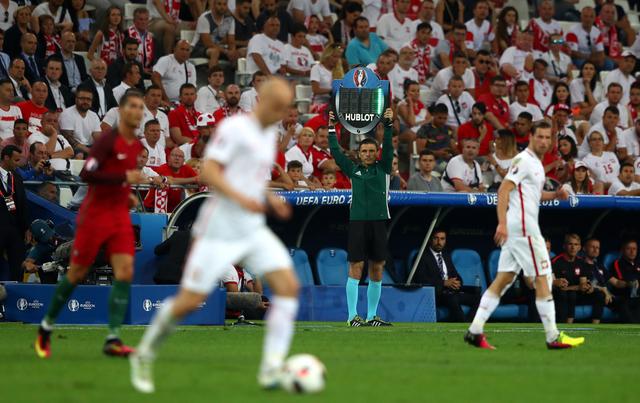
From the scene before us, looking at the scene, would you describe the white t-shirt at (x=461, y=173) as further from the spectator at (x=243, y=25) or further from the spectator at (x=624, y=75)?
the spectator at (x=624, y=75)

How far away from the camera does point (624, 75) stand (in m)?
25.1

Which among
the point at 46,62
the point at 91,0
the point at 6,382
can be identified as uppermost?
the point at 91,0

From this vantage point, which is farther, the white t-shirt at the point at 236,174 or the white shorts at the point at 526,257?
the white shorts at the point at 526,257

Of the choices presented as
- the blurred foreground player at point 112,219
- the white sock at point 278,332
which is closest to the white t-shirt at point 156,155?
the blurred foreground player at point 112,219

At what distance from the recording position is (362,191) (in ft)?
51.5

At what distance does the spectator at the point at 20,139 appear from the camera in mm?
17156

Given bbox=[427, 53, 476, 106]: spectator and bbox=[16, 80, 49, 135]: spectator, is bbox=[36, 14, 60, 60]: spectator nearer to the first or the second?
bbox=[16, 80, 49, 135]: spectator

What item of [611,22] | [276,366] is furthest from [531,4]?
[276,366]

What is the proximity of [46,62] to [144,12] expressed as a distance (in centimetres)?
233

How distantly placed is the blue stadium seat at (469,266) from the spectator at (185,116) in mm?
4885

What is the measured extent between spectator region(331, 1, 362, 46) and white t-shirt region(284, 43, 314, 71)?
1.01 meters

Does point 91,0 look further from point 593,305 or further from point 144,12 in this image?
point 593,305

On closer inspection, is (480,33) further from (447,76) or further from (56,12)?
(56,12)

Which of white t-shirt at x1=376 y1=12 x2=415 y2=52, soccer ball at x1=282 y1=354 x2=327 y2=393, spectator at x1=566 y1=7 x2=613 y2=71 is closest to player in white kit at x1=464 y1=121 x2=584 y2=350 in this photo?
soccer ball at x1=282 y1=354 x2=327 y2=393
